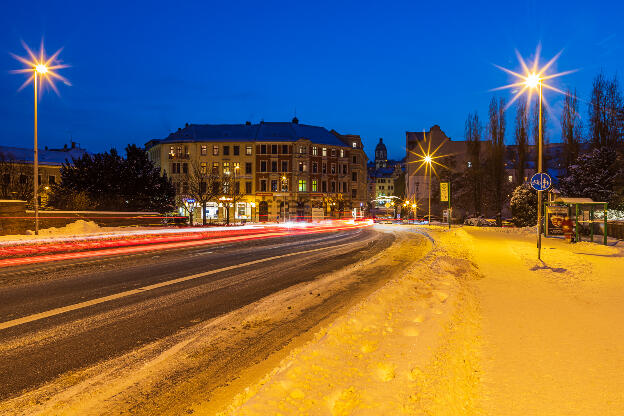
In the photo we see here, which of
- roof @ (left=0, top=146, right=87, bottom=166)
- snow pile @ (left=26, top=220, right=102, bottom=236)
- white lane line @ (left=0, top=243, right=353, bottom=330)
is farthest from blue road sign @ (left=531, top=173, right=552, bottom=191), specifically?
roof @ (left=0, top=146, right=87, bottom=166)

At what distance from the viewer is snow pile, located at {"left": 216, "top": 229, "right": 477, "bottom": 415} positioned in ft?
11.9

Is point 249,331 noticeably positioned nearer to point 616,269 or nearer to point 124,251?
point 616,269

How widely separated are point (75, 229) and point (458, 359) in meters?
26.5

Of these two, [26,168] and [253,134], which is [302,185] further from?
[26,168]

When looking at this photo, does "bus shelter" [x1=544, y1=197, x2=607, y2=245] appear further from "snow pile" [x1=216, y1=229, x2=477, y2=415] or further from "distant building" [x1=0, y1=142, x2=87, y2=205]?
"distant building" [x1=0, y1=142, x2=87, y2=205]

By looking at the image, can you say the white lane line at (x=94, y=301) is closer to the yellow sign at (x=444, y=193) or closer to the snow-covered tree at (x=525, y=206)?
the yellow sign at (x=444, y=193)

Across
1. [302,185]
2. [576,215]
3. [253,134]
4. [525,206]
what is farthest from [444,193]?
[253,134]

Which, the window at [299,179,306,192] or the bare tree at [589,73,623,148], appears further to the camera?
the window at [299,179,306,192]

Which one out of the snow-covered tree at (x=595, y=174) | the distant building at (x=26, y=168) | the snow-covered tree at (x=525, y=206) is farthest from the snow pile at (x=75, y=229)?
the snow-covered tree at (x=595, y=174)

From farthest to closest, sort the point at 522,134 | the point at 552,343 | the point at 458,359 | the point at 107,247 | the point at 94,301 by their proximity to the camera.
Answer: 1. the point at 522,134
2. the point at 107,247
3. the point at 94,301
4. the point at 552,343
5. the point at 458,359

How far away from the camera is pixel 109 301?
8227mm

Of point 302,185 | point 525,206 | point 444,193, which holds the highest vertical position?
point 302,185

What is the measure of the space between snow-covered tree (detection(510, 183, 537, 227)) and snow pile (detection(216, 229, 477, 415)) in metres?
36.9

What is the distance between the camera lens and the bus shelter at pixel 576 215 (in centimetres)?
2369
